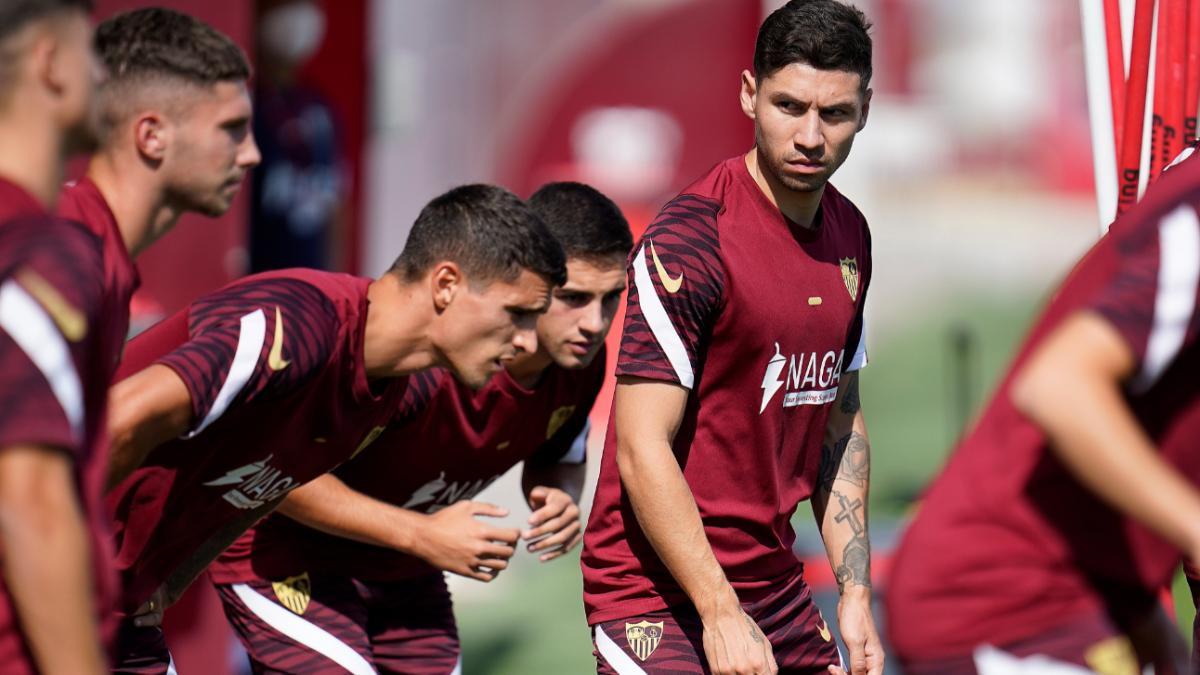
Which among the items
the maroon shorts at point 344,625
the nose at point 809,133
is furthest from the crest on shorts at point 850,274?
the maroon shorts at point 344,625

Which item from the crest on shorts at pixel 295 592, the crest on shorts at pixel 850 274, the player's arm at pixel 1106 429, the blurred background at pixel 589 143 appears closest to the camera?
the player's arm at pixel 1106 429

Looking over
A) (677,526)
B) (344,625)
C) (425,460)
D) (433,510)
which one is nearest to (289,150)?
(433,510)

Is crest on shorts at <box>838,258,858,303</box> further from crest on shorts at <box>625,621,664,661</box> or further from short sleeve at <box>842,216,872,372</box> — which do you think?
crest on shorts at <box>625,621,664,661</box>

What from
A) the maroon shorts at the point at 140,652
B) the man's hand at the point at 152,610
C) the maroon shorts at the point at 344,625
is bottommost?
the maroon shorts at the point at 344,625

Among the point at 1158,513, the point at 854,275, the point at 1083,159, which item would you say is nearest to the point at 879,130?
the point at 1083,159

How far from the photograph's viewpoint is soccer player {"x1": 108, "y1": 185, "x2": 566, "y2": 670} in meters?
3.21

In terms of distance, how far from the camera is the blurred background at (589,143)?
322 inches

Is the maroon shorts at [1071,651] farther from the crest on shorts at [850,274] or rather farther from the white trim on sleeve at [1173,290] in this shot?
the crest on shorts at [850,274]

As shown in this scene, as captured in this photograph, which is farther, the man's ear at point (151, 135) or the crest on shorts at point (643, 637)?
the crest on shorts at point (643, 637)

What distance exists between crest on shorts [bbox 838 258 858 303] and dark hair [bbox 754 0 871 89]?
462 millimetres

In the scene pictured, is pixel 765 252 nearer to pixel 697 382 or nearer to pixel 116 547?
pixel 697 382

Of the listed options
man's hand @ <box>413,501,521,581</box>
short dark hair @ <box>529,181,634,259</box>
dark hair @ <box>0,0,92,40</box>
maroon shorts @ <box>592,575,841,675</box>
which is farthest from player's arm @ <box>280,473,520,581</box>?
dark hair @ <box>0,0,92,40</box>

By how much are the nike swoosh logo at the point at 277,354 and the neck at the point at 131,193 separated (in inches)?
13.5

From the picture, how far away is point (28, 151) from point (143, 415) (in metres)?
0.82
